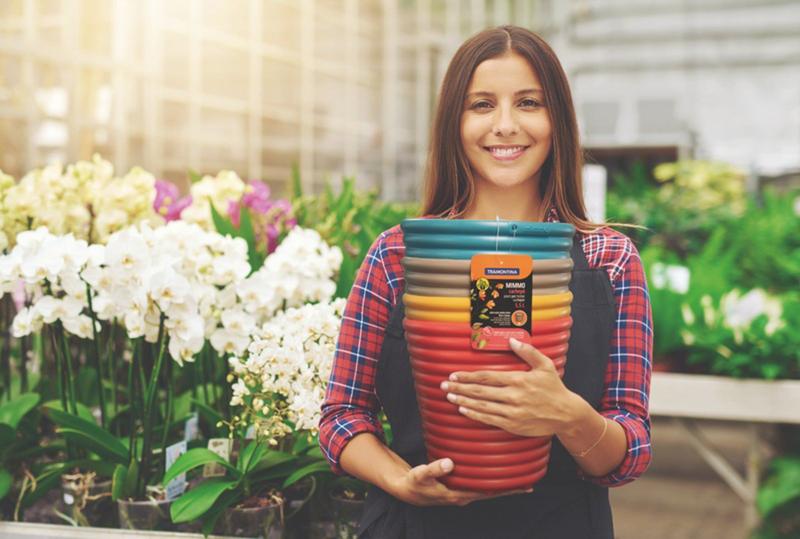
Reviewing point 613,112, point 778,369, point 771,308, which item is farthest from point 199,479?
point 613,112

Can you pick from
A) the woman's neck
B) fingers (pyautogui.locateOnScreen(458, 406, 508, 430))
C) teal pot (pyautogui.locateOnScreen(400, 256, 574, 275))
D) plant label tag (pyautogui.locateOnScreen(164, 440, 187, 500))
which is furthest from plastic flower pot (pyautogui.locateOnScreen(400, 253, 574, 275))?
plant label tag (pyautogui.locateOnScreen(164, 440, 187, 500))

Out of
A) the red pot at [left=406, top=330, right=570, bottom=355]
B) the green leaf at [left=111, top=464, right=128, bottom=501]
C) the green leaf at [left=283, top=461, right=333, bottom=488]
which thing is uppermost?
the red pot at [left=406, top=330, right=570, bottom=355]

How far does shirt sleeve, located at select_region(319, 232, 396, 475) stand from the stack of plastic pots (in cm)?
14

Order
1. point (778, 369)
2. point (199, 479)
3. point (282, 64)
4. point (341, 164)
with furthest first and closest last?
point (341, 164), point (282, 64), point (778, 369), point (199, 479)

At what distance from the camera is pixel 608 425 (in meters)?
0.90

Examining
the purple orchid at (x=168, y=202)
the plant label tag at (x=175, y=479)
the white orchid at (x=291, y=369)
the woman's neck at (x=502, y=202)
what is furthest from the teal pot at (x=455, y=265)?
the purple orchid at (x=168, y=202)

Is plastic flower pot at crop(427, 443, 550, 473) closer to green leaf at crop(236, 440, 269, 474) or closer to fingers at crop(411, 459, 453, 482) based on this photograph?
fingers at crop(411, 459, 453, 482)

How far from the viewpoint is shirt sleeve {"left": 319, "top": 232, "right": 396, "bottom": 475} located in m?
1.01

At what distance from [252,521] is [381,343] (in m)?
0.52

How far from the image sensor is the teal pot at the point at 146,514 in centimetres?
143

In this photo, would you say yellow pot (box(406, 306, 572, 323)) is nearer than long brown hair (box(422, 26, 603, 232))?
Yes

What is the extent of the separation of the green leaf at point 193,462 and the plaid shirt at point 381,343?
407 mm

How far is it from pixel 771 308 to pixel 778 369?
0.33 metres

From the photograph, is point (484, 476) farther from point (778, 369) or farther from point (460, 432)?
point (778, 369)
